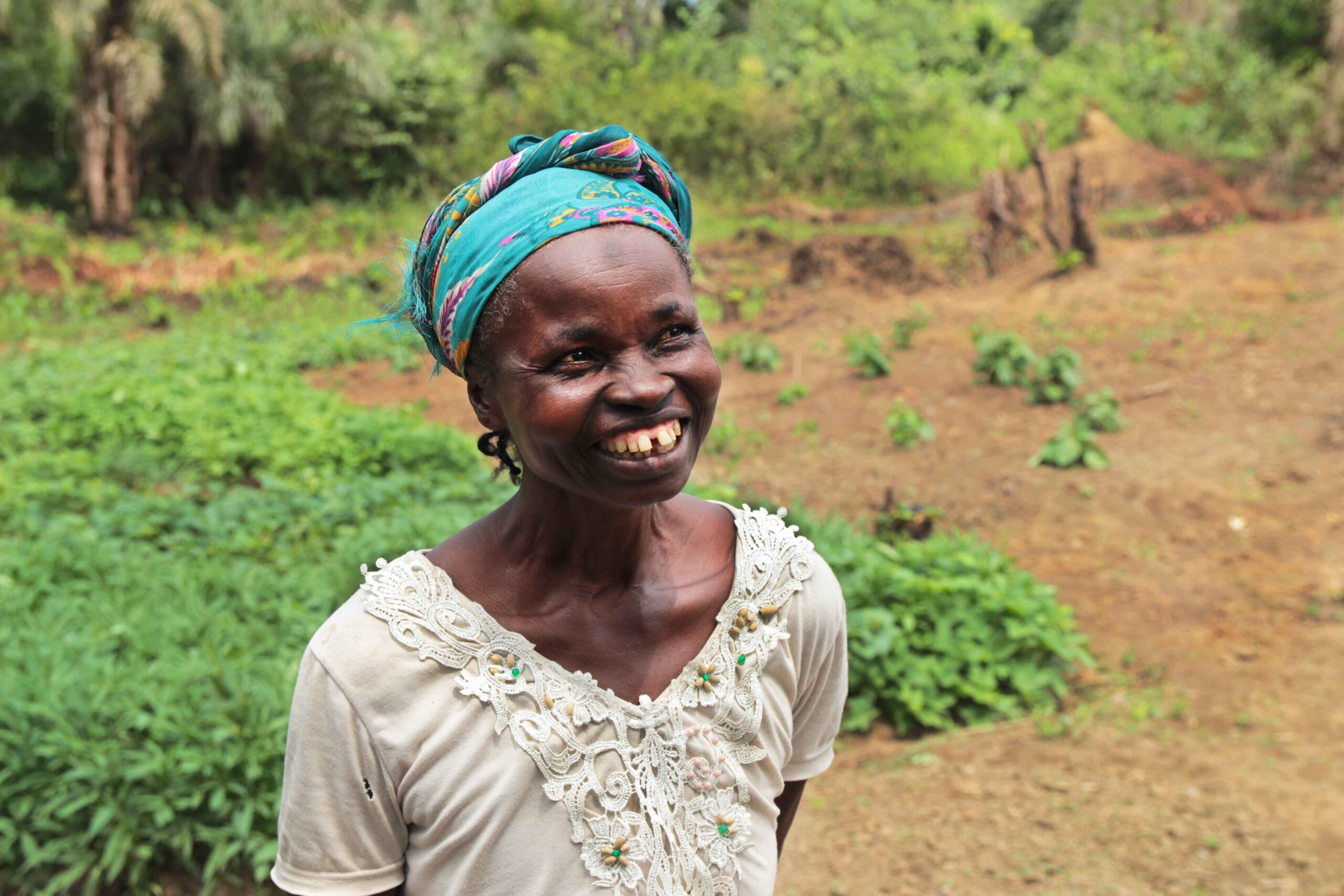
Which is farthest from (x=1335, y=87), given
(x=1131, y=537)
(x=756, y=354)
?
(x=1131, y=537)

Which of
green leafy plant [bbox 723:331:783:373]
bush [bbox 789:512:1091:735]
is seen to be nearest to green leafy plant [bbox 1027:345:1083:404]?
green leafy plant [bbox 723:331:783:373]

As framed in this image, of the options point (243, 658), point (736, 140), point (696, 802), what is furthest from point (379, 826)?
point (736, 140)

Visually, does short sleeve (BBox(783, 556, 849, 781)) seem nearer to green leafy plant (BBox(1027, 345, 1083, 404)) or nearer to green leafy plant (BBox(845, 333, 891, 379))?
green leafy plant (BBox(1027, 345, 1083, 404))

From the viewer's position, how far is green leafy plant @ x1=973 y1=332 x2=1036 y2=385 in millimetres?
7719

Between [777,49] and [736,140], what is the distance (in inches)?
125

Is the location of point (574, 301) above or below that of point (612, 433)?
above

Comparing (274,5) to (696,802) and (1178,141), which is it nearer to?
(1178,141)

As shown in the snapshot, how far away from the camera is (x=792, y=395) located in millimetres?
8047

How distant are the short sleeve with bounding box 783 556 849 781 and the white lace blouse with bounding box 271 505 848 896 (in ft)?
0.23

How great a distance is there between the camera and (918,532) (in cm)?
548

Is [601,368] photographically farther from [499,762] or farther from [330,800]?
[330,800]

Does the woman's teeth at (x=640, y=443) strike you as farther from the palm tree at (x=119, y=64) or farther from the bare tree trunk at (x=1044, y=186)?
the palm tree at (x=119, y=64)

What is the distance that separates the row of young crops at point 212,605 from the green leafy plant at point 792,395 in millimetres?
2416

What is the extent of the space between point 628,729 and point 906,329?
787 cm
